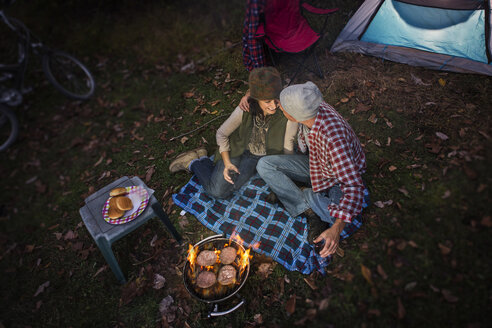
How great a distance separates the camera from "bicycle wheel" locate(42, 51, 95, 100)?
701cm

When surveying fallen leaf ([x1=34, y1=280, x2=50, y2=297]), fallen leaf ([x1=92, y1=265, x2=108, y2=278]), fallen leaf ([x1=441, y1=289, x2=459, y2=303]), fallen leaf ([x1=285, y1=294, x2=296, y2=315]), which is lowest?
fallen leaf ([x1=34, y1=280, x2=50, y2=297])

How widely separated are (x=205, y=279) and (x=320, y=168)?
1.92m

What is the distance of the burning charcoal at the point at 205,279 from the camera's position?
299cm

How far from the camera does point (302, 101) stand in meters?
2.63

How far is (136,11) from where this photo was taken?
29.3ft

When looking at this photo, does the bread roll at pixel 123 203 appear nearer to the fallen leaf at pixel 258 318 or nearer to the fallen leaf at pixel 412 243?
the fallen leaf at pixel 258 318

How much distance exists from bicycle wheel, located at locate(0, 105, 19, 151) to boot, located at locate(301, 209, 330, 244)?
7814mm

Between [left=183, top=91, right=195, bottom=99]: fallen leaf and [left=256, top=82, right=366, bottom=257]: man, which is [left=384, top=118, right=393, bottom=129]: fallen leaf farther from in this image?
[left=183, top=91, right=195, bottom=99]: fallen leaf

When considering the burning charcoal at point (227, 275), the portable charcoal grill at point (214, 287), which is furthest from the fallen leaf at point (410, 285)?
the burning charcoal at point (227, 275)

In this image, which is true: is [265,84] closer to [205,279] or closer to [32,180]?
[205,279]

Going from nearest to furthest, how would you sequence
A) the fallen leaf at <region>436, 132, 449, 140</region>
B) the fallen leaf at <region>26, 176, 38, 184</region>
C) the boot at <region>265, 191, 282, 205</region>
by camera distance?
the boot at <region>265, 191, 282, 205</region> < the fallen leaf at <region>436, 132, 449, 140</region> < the fallen leaf at <region>26, 176, 38, 184</region>

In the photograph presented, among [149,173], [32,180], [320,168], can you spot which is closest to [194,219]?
[149,173]

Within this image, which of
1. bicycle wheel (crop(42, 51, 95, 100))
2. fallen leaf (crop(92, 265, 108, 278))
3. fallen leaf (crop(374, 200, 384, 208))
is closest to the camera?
fallen leaf (crop(374, 200, 384, 208))

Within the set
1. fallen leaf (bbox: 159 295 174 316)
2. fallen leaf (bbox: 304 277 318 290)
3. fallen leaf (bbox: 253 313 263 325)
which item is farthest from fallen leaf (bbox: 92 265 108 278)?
fallen leaf (bbox: 304 277 318 290)
